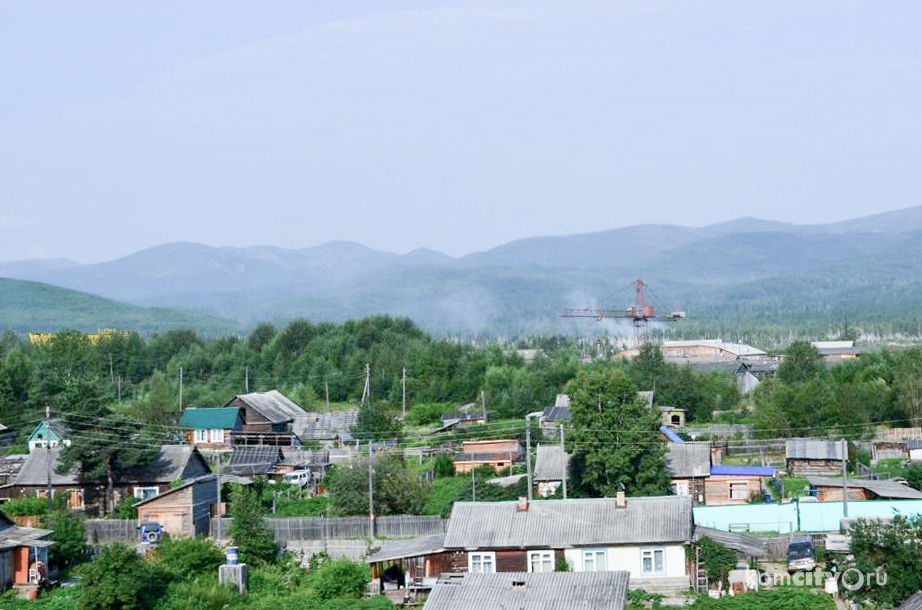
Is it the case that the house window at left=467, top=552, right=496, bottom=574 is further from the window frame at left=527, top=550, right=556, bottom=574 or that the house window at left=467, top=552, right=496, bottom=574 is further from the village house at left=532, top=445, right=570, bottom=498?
the village house at left=532, top=445, right=570, bottom=498

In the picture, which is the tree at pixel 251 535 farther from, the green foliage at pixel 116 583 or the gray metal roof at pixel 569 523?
the gray metal roof at pixel 569 523

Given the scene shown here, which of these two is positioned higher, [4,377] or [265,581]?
[4,377]

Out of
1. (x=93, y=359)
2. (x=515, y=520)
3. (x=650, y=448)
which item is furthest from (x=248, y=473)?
(x=93, y=359)

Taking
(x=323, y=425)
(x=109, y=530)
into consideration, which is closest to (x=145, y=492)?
(x=109, y=530)

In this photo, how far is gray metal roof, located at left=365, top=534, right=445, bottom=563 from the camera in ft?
106

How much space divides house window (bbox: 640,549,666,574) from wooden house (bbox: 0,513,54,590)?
14234 mm

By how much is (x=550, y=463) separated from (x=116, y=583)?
58.0 ft

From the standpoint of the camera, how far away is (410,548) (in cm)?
3328

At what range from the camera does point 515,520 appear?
32.8m

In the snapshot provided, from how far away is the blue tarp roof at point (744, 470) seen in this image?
1747 inches

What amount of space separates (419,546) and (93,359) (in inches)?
2123

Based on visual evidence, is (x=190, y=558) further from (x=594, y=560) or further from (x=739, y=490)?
(x=739, y=490)

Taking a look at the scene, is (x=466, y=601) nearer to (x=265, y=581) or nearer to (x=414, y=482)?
(x=265, y=581)

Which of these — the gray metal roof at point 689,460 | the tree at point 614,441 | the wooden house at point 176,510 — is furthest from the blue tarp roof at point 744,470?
the wooden house at point 176,510
